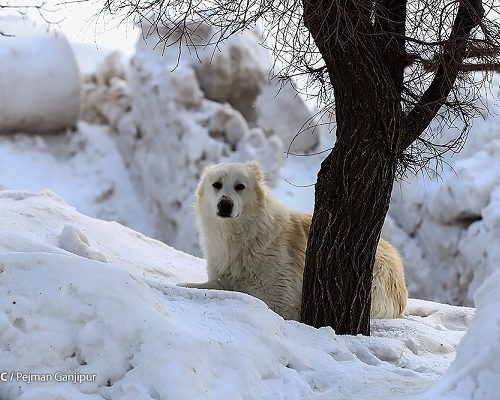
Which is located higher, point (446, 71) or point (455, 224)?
point (455, 224)

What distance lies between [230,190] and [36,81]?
1117cm

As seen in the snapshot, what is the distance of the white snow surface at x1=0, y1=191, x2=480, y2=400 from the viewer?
3148 millimetres

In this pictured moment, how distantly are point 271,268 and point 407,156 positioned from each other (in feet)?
4.33

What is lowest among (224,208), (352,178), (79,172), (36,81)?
(224,208)

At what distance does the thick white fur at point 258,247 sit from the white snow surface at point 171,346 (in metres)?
1.26

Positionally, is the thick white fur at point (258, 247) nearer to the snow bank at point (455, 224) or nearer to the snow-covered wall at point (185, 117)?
the snow bank at point (455, 224)

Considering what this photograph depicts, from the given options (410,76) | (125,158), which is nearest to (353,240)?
(410,76)

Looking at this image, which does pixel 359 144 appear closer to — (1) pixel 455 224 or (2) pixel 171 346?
(2) pixel 171 346

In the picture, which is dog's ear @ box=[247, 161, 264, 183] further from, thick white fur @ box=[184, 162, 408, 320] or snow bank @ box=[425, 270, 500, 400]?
snow bank @ box=[425, 270, 500, 400]

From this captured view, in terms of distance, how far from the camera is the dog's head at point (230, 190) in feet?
19.1

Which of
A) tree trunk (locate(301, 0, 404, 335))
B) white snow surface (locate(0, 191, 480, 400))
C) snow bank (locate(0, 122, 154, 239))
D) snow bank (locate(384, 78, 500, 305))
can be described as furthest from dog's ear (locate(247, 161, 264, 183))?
snow bank (locate(0, 122, 154, 239))

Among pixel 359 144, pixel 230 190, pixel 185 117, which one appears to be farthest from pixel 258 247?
pixel 185 117

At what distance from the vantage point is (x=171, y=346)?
3.33 metres

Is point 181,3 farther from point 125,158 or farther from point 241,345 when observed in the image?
point 125,158
